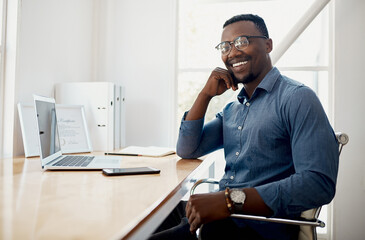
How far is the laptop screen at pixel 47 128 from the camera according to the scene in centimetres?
118

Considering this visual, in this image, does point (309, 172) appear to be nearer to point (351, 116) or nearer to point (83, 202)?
point (83, 202)

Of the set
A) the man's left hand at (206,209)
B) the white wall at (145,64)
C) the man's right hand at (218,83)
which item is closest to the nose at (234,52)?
the man's right hand at (218,83)

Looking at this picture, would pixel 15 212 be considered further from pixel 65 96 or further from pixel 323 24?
pixel 323 24

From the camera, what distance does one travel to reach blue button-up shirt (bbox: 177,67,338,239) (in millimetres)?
944

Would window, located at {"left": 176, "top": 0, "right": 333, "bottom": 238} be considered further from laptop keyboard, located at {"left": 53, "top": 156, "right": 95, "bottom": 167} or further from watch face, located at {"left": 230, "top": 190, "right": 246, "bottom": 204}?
watch face, located at {"left": 230, "top": 190, "right": 246, "bottom": 204}

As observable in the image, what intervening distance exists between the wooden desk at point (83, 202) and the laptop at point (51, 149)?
51mm

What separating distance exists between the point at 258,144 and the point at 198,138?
1.25 feet

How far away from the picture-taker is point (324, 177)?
3.06ft

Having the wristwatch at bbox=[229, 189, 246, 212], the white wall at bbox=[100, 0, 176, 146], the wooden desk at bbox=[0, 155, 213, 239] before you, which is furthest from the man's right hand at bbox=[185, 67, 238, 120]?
the white wall at bbox=[100, 0, 176, 146]

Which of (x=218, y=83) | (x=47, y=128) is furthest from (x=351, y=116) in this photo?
(x=47, y=128)

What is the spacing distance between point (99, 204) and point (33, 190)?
0.88ft

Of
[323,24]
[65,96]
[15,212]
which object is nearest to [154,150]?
[65,96]

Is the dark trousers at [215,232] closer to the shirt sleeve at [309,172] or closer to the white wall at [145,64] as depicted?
the shirt sleeve at [309,172]

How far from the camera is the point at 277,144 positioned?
1.12 m
